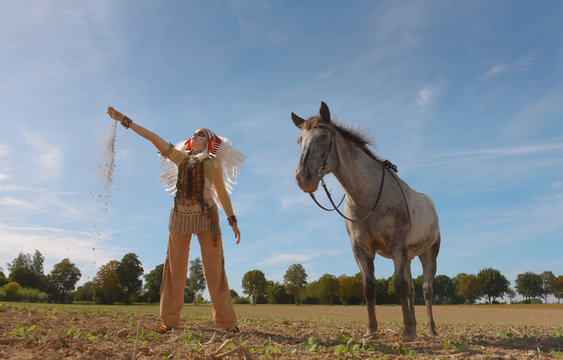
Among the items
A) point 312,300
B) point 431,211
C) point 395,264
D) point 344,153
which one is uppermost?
point 344,153

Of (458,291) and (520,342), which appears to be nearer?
(520,342)

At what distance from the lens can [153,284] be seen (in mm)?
51594

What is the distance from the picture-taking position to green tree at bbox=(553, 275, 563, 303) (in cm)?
7861

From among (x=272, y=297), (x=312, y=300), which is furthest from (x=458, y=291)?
(x=272, y=297)

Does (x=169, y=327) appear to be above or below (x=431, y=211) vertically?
below

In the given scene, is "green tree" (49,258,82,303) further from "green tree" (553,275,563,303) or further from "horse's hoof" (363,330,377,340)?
"green tree" (553,275,563,303)

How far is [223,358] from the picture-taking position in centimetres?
399

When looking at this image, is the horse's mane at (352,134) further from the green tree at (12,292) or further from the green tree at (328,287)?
the green tree at (328,287)

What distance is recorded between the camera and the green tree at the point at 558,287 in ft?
258

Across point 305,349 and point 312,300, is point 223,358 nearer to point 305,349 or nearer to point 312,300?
point 305,349

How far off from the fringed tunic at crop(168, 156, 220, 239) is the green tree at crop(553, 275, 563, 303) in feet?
302

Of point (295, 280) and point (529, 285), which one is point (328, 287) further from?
point (529, 285)

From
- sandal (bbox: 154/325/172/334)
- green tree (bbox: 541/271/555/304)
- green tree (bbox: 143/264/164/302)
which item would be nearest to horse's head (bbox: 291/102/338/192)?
sandal (bbox: 154/325/172/334)

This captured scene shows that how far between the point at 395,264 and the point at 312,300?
58867 millimetres
